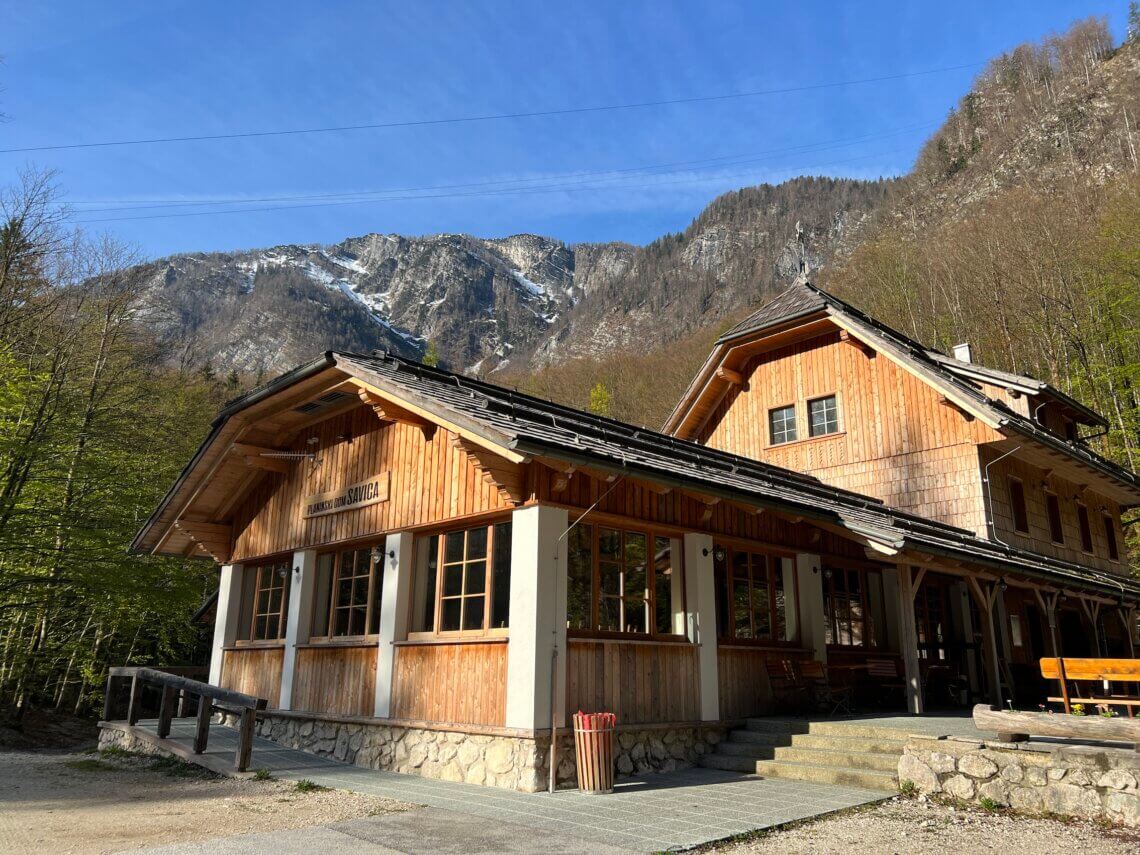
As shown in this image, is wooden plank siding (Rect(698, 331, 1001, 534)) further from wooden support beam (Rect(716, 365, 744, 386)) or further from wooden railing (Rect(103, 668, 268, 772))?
wooden railing (Rect(103, 668, 268, 772))

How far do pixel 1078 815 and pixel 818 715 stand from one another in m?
4.33

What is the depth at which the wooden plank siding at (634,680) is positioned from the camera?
28.6 ft

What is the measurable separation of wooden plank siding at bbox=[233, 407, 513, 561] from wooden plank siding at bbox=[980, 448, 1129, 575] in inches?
454

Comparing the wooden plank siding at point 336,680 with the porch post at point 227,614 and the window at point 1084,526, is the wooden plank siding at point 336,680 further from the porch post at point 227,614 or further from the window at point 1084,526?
the window at point 1084,526

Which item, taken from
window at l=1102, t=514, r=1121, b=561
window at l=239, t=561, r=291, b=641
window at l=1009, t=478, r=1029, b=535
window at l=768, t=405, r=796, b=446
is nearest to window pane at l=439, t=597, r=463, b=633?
window at l=239, t=561, r=291, b=641

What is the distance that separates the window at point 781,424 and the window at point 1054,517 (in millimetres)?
6082

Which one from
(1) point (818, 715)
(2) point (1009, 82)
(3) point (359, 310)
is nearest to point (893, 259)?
(1) point (818, 715)

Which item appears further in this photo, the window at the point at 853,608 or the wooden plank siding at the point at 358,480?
the window at the point at 853,608

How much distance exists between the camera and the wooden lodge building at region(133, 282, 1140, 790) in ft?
28.6

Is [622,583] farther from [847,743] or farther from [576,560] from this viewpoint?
[847,743]

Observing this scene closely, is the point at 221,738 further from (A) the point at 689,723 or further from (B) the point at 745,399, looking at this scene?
(B) the point at 745,399

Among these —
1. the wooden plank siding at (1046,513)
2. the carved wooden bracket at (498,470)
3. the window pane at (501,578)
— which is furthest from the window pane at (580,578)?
the wooden plank siding at (1046,513)

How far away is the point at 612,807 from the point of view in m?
7.32

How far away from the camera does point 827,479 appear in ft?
60.3
